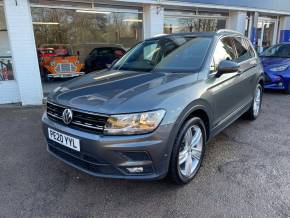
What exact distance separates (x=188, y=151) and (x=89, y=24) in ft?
27.3

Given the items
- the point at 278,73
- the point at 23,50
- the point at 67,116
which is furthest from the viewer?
the point at 278,73

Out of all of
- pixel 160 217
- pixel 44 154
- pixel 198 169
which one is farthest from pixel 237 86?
pixel 44 154

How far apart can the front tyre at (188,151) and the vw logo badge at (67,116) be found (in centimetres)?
109

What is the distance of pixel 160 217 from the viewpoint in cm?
237

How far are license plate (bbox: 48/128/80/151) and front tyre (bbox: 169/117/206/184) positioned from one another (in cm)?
95

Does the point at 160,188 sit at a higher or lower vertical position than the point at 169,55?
lower

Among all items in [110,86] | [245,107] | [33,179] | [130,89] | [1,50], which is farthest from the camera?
[1,50]

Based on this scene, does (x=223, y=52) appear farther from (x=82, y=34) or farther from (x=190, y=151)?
(x=82, y=34)

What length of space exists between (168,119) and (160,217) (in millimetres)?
927

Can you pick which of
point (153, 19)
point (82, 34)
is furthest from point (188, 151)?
point (82, 34)

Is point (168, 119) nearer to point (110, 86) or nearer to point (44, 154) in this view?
point (110, 86)

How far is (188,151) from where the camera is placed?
288cm

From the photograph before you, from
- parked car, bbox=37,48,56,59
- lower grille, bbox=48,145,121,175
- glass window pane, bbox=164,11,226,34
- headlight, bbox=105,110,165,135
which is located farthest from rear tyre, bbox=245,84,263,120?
parked car, bbox=37,48,56,59

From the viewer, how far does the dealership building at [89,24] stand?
6.15 metres
